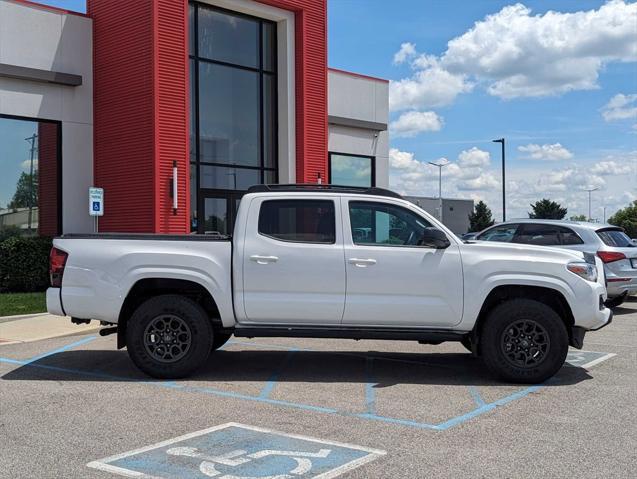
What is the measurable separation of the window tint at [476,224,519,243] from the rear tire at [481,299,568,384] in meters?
6.84

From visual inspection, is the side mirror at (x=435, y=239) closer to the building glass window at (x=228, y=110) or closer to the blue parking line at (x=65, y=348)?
the blue parking line at (x=65, y=348)

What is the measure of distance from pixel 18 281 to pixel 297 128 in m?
8.52

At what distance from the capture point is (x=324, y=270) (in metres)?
7.18

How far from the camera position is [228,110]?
19.4 m

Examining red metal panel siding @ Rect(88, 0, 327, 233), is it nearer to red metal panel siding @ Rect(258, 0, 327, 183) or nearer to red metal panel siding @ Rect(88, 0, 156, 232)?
red metal panel siding @ Rect(88, 0, 156, 232)

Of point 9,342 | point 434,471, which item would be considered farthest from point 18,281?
point 434,471

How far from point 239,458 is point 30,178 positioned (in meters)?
14.6

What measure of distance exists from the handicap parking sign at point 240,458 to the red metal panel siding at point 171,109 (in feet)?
38.8

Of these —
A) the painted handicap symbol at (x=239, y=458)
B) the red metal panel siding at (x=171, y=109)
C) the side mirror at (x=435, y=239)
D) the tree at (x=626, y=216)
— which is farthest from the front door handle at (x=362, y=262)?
the tree at (x=626, y=216)

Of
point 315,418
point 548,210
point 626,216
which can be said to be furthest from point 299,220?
point 626,216

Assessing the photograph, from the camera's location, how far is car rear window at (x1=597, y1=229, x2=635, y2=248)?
43.3 feet

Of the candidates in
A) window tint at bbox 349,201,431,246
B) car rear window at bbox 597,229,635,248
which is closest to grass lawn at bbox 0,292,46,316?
window tint at bbox 349,201,431,246

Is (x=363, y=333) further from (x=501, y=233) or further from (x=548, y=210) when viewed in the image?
(x=548, y=210)

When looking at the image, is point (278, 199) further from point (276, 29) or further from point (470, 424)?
point (276, 29)
